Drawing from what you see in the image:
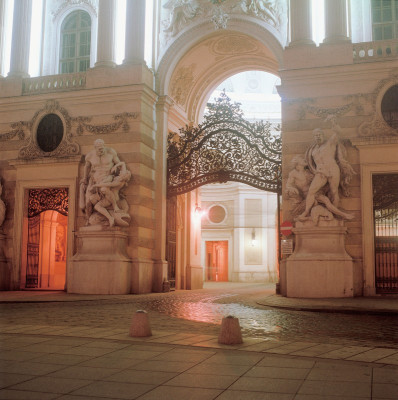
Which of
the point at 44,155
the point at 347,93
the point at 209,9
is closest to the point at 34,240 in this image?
the point at 44,155

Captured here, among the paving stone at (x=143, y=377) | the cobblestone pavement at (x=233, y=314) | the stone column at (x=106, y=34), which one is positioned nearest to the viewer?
the paving stone at (x=143, y=377)

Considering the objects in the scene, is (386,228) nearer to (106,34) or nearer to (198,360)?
(106,34)

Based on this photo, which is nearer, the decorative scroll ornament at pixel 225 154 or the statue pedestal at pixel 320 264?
the statue pedestal at pixel 320 264

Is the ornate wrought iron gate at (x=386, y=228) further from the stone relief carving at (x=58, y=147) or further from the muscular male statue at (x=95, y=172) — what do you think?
the stone relief carving at (x=58, y=147)

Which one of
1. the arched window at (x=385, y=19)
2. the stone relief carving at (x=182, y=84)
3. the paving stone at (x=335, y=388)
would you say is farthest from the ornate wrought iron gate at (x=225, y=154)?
the paving stone at (x=335, y=388)

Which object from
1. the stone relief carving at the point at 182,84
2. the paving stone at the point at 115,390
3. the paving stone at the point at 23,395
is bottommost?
the paving stone at the point at 23,395

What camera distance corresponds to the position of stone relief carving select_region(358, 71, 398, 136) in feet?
55.1

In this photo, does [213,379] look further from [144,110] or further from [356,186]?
[144,110]

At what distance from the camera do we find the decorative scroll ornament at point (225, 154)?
64.3 ft

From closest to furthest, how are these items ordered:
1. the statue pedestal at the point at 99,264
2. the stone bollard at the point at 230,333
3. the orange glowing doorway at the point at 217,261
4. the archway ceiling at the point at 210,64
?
1. the stone bollard at the point at 230,333
2. the statue pedestal at the point at 99,264
3. the archway ceiling at the point at 210,64
4. the orange glowing doorway at the point at 217,261

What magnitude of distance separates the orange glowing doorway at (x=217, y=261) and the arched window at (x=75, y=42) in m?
18.9

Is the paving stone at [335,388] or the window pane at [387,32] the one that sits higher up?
the window pane at [387,32]

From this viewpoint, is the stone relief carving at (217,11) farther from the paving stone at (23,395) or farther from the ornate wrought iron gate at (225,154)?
the paving stone at (23,395)

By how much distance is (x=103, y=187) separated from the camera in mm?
17859
